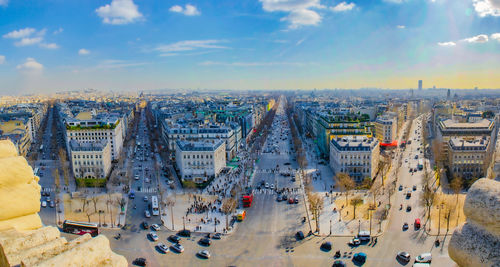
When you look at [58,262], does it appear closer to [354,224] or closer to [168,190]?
[354,224]

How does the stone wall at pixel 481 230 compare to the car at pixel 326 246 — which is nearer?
the stone wall at pixel 481 230

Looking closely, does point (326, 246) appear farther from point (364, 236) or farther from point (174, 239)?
point (174, 239)

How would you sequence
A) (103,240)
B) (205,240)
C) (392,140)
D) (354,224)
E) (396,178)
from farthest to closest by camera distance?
(392,140), (396,178), (354,224), (205,240), (103,240)

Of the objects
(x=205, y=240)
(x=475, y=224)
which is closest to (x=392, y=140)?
(x=205, y=240)

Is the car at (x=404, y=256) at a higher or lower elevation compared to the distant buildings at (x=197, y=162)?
lower

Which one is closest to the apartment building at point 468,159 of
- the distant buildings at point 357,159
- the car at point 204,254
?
the distant buildings at point 357,159

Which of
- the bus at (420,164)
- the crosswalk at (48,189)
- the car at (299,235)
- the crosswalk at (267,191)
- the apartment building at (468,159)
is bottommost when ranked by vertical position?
the car at (299,235)

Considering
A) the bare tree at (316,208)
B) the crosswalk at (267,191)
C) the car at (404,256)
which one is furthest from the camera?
the crosswalk at (267,191)

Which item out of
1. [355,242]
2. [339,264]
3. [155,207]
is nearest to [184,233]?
[155,207]

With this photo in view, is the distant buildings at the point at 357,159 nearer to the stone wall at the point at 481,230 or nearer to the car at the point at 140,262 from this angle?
the car at the point at 140,262
